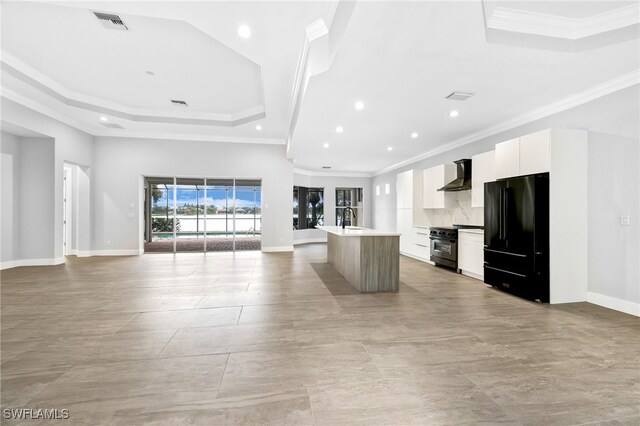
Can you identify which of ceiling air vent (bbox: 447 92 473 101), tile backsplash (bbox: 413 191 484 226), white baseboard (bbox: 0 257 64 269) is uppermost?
ceiling air vent (bbox: 447 92 473 101)

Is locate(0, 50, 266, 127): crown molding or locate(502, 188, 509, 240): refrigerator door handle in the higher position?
locate(0, 50, 266, 127): crown molding

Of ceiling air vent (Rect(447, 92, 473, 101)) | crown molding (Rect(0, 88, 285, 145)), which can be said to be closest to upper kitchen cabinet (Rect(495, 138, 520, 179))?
ceiling air vent (Rect(447, 92, 473, 101))

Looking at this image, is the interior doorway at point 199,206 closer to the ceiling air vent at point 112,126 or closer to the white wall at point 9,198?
the ceiling air vent at point 112,126

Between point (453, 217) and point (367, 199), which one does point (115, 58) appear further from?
point (367, 199)

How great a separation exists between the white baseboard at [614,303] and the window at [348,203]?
857 cm

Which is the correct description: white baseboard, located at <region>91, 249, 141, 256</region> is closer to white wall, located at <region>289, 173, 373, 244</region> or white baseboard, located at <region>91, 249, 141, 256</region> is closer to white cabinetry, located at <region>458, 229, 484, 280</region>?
white wall, located at <region>289, 173, 373, 244</region>

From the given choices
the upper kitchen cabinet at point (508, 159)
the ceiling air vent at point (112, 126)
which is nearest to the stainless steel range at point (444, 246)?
the upper kitchen cabinet at point (508, 159)

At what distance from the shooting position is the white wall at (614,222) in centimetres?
338

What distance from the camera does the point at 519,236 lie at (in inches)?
160

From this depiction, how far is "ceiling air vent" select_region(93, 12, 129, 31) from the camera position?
326cm

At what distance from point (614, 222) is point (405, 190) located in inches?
177

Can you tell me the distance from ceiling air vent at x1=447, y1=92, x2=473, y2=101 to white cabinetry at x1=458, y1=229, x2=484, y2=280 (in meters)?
2.47

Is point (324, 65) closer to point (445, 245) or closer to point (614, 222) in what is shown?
point (614, 222)

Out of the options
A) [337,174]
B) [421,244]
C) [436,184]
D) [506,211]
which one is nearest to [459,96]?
[506,211]
